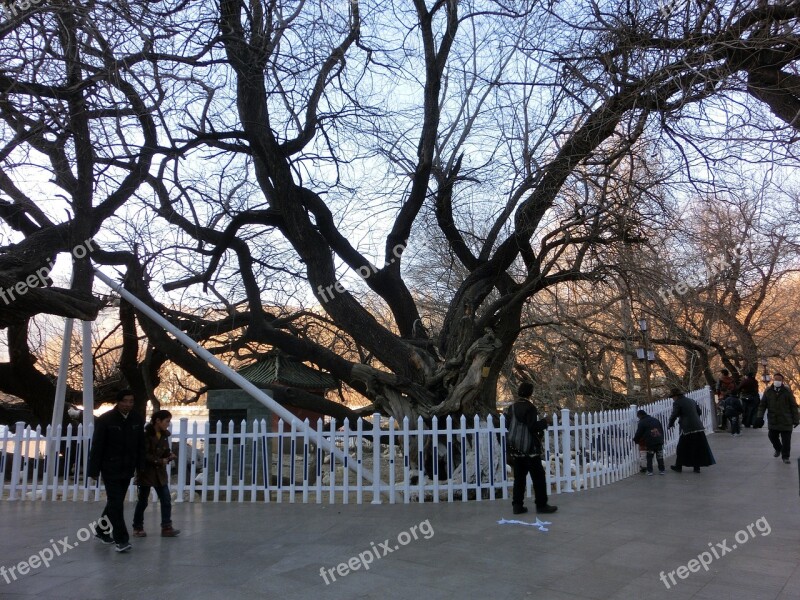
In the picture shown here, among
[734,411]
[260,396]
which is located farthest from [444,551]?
[734,411]

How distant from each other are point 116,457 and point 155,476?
0.64m

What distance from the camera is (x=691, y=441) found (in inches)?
455

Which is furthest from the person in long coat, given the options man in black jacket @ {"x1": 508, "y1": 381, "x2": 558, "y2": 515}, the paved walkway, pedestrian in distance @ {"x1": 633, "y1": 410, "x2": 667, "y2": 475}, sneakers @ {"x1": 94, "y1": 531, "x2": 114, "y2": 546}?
sneakers @ {"x1": 94, "y1": 531, "x2": 114, "y2": 546}

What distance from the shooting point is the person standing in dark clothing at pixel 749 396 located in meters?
18.7

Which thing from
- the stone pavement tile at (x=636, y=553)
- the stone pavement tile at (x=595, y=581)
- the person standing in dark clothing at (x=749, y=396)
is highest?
the person standing in dark clothing at (x=749, y=396)

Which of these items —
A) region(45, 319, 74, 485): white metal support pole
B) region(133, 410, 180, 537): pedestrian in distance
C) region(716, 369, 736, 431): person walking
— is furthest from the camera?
region(716, 369, 736, 431): person walking

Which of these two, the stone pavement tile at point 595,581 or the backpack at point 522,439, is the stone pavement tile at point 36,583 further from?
the backpack at point 522,439

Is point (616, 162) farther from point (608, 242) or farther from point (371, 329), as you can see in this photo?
point (371, 329)

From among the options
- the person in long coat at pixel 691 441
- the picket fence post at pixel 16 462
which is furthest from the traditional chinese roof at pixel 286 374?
the person in long coat at pixel 691 441

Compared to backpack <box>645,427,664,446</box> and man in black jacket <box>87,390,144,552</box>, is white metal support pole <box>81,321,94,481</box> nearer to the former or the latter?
man in black jacket <box>87,390,144,552</box>

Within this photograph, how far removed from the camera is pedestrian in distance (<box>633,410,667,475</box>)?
11.2 meters

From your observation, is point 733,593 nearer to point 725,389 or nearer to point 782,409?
point 782,409

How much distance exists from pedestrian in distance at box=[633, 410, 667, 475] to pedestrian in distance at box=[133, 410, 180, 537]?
26.0 feet

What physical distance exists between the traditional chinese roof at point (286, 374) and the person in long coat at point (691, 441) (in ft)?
34.8
